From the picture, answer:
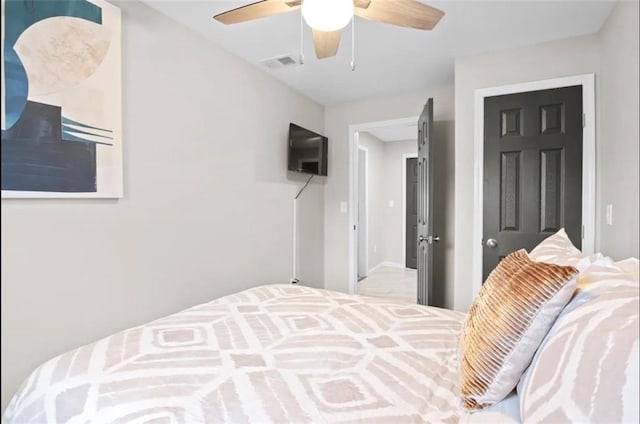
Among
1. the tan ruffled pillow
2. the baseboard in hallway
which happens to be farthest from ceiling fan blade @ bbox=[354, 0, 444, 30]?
the baseboard in hallway

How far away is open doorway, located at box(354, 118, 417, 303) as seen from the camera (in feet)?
17.6

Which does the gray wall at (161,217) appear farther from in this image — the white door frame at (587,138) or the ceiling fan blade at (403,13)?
the white door frame at (587,138)

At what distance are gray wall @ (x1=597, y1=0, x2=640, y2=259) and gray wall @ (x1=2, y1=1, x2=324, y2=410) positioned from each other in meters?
2.36

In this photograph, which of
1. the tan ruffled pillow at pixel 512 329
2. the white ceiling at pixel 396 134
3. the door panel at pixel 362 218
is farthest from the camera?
the door panel at pixel 362 218

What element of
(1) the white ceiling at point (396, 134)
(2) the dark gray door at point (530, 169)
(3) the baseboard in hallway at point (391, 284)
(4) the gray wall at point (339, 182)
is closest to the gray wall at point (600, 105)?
(2) the dark gray door at point (530, 169)

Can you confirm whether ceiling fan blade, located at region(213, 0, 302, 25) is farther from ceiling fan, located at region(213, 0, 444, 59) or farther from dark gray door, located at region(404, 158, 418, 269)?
dark gray door, located at region(404, 158, 418, 269)

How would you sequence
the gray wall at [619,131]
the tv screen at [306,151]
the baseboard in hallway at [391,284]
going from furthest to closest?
the baseboard in hallway at [391,284]
the tv screen at [306,151]
the gray wall at [619,131]

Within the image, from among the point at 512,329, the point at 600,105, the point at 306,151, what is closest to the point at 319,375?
the point at 512,329

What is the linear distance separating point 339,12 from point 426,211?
1.88 metres

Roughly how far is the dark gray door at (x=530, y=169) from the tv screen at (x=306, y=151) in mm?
1602

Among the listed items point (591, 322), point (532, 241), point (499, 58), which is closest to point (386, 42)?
point (499, 58)

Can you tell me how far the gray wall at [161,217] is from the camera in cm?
148

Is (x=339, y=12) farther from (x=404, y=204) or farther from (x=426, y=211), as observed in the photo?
(x=404, y=204)

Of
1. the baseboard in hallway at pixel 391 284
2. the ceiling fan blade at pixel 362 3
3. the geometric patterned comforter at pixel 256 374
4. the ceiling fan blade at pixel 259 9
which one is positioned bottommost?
the baseboard in hallway at pixel 391 284
